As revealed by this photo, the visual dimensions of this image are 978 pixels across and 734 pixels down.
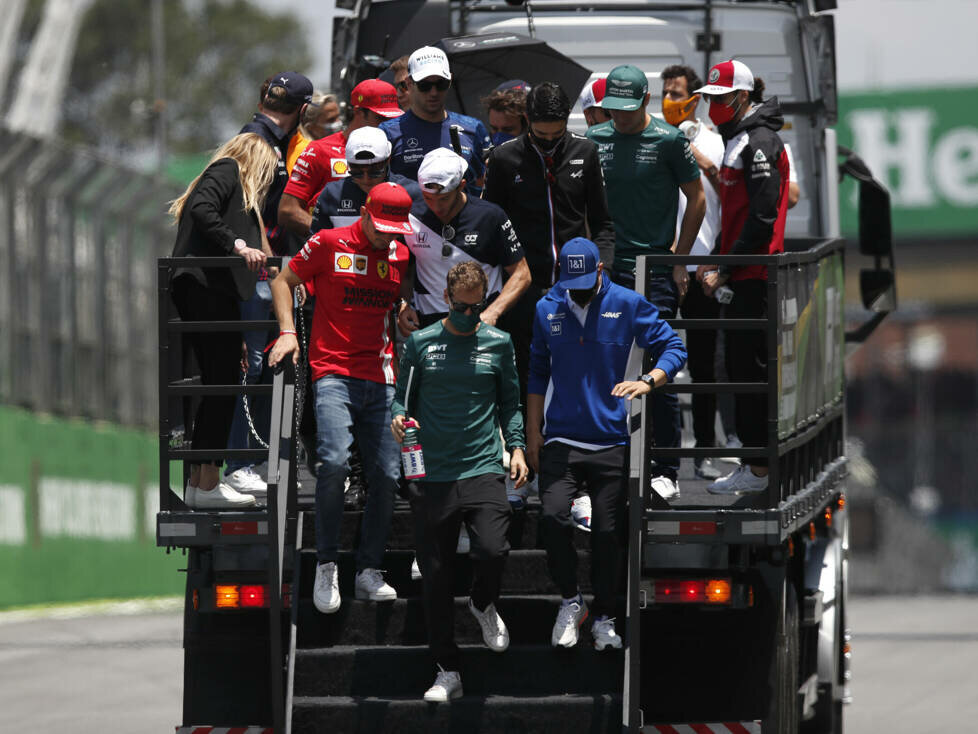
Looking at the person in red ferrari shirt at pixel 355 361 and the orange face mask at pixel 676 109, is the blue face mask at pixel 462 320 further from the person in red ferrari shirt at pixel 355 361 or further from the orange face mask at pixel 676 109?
the orange face mask at pixel 676 109

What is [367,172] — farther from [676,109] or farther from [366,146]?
[676,109]

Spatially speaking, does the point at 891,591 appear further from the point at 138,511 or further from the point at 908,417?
the point at 908,417

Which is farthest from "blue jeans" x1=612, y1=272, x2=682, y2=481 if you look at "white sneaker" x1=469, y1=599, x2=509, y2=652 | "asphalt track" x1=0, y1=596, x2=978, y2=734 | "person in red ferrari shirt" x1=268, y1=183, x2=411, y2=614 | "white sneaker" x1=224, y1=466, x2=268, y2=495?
"asphalt track" x1=0, y1=596, x2=978, y2=734

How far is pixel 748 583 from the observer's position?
8969 mm

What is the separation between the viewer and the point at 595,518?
8.82 metres

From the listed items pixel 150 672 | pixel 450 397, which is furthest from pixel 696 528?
pixel 150 672

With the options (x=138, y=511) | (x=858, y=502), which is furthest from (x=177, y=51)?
(x=138, y=511)

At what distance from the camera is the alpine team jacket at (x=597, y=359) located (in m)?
8.87

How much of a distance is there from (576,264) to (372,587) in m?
1.68

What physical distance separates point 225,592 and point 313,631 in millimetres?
453

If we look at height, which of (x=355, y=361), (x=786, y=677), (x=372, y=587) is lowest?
(x=786, y=677)

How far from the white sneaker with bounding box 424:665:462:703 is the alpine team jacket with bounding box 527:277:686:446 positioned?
112 centimetres

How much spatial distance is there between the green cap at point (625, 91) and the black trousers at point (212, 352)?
6.71 feet

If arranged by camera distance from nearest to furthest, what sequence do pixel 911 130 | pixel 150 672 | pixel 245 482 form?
pixel 245 482 → pixel 150 672 → pixel 911 130
